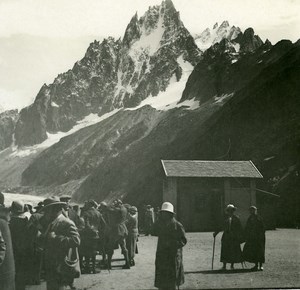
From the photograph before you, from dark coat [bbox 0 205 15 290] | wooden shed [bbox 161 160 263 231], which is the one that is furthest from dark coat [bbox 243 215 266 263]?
wooden shed [bbox 161 160 263 231]

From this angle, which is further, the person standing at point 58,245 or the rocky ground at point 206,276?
the rocky ground at point 206,276

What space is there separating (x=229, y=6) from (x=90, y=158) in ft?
202

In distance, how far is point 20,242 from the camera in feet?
23.7

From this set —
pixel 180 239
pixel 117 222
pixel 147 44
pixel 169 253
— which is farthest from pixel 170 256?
pixel 147 44

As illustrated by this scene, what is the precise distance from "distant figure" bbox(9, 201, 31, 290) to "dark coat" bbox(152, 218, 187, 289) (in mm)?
2214

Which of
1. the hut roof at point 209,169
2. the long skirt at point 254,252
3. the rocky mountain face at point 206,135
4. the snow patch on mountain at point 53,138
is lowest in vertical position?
the long skirt at point 254,252

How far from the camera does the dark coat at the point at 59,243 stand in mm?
5781

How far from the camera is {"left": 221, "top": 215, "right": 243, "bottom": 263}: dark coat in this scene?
9.77 metres

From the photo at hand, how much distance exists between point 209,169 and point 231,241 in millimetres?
10048

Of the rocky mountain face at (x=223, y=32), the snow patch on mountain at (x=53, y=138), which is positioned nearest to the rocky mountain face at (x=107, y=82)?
the snow patch on mountain at (x=53, y=138)

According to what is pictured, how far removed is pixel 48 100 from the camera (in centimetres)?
13400

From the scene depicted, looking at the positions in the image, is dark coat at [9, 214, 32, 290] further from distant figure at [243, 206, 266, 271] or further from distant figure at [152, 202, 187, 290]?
distant figure at [243, 206, 266, 271]

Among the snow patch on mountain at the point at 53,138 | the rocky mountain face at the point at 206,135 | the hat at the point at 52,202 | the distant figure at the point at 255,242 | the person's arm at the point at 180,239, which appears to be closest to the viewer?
the hat at the point at 52,202

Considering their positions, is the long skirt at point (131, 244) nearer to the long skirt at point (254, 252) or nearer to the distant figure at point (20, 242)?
the long skirt at point (254, 252)
